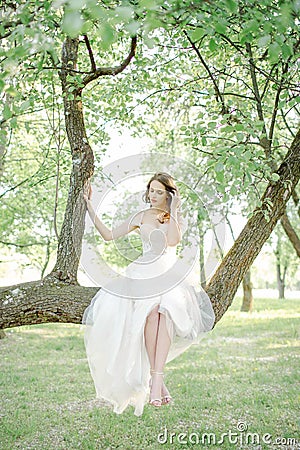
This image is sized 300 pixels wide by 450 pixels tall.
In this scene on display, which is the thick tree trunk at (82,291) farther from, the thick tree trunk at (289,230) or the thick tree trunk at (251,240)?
the thick tree trunk at (289,230)

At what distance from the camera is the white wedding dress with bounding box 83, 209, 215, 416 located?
153 inches

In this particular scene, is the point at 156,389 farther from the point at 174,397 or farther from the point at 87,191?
the point at 174,397

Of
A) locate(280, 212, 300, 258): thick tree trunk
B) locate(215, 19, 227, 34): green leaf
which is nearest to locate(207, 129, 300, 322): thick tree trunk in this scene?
locate(215, 19, 227, 34): green leaf

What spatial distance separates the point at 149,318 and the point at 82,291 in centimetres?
71

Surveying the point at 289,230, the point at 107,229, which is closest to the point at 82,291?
the point at 107,229

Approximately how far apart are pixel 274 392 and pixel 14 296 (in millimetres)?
5484

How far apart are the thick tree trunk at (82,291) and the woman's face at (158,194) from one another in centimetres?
72

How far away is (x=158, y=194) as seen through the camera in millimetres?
4348

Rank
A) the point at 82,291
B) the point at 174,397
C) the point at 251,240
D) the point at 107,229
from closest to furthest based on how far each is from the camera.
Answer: the point at 82,291
the point at 107,229
the point at 251,240
the point at 174,397

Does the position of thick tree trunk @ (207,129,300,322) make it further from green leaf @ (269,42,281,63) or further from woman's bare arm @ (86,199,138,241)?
green leaf @ (269,42,281,63)

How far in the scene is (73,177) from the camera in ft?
15.2

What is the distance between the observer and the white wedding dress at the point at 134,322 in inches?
153

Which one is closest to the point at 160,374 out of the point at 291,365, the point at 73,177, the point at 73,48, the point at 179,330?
the point at 179,330

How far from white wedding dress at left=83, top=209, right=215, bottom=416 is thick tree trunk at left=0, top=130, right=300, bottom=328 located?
0.18 metres
